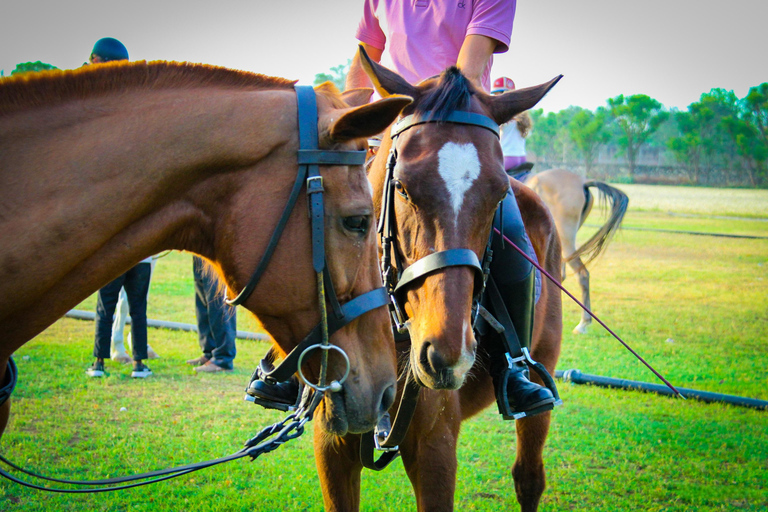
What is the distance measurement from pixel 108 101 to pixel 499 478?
413 cm

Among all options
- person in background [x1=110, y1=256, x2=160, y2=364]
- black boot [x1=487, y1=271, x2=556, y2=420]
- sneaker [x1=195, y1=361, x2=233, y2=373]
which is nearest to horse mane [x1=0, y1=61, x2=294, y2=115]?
black boot [x1=487, y1=271, x2=556, y2=420]

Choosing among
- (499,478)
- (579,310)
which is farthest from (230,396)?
(579,310)

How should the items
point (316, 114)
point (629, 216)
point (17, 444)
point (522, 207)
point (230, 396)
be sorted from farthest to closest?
point (629, 216), point (230, 396), point (17, 444), point (522, 207), point (316, 114)

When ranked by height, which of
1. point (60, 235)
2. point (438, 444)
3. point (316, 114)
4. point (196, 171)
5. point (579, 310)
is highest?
point (316, 114)

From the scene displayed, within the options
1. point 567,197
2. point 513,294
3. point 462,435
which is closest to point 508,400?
point 513,294

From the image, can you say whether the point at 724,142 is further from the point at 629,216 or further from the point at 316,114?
the point at 316,114

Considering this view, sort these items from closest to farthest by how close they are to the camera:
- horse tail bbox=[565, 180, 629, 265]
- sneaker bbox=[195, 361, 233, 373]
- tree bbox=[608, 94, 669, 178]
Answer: sneaker bbox=[195, 361, 233, 373]
horse tail bbox=[565, 180, 629, 265]
tree bbox=[608, 94, 669, 178]

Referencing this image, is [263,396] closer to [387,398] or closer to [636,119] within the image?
[387,398]

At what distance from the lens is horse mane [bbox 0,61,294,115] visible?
63.6 inches

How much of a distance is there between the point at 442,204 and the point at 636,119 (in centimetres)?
6538

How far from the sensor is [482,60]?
9.89ft

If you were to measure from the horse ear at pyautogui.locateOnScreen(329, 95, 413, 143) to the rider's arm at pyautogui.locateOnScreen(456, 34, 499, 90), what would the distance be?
54.4 inches

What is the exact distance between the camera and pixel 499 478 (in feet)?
15.3

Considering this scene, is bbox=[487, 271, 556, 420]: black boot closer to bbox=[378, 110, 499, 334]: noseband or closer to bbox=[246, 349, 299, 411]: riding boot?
bbox=[378, 110, 499, 334]: noseband
